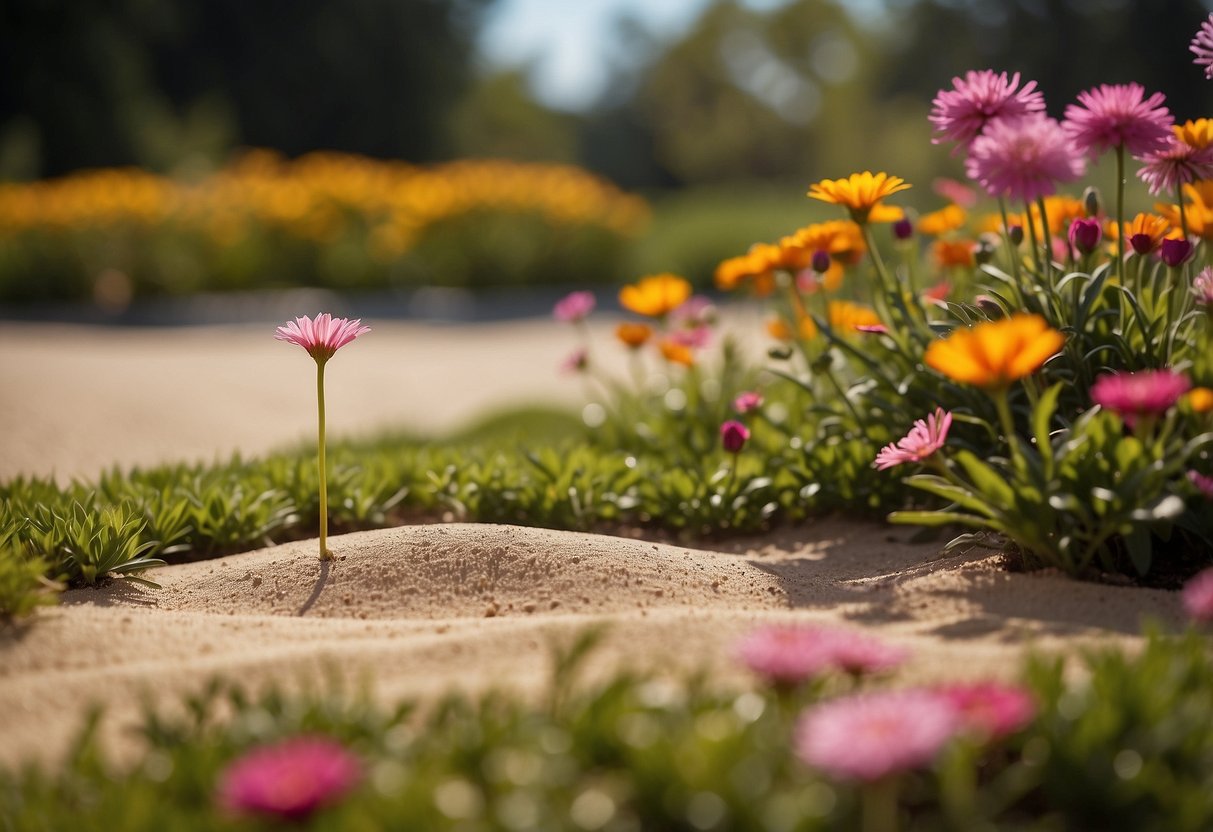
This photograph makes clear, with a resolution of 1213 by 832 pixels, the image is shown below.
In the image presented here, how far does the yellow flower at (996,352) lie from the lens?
1.84m

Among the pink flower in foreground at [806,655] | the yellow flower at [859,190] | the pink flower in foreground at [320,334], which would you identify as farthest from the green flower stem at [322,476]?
the pink flower in foreground at [806,655]

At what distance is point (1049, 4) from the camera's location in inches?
1101

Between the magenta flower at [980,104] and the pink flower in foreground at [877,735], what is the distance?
65.1 inches

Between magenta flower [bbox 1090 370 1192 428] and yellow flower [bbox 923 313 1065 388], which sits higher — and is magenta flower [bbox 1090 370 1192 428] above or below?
below

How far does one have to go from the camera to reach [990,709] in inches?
59.3

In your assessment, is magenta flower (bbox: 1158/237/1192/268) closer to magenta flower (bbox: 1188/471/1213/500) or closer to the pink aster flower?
the pink aster flower

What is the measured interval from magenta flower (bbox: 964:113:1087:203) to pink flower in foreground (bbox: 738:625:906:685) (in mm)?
1258

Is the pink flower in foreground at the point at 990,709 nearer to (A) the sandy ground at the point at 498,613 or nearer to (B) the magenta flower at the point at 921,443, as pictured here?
(A) the sandy ground at the point at 498,613

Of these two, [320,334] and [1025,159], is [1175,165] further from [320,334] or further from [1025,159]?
[320,334]

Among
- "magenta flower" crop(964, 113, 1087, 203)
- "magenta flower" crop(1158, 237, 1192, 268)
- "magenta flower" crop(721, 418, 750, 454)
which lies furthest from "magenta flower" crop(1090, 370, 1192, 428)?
"magenta flower" crop(721, 418, 750, 454)

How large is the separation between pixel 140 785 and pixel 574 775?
575mm

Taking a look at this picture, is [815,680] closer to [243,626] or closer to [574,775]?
[574,775]

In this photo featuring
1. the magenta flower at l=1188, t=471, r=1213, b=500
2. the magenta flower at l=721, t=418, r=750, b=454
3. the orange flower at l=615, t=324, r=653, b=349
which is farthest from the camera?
the orange flower at l=615, t=324, r=653, b=349

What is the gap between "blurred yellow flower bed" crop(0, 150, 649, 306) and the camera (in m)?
10.6
